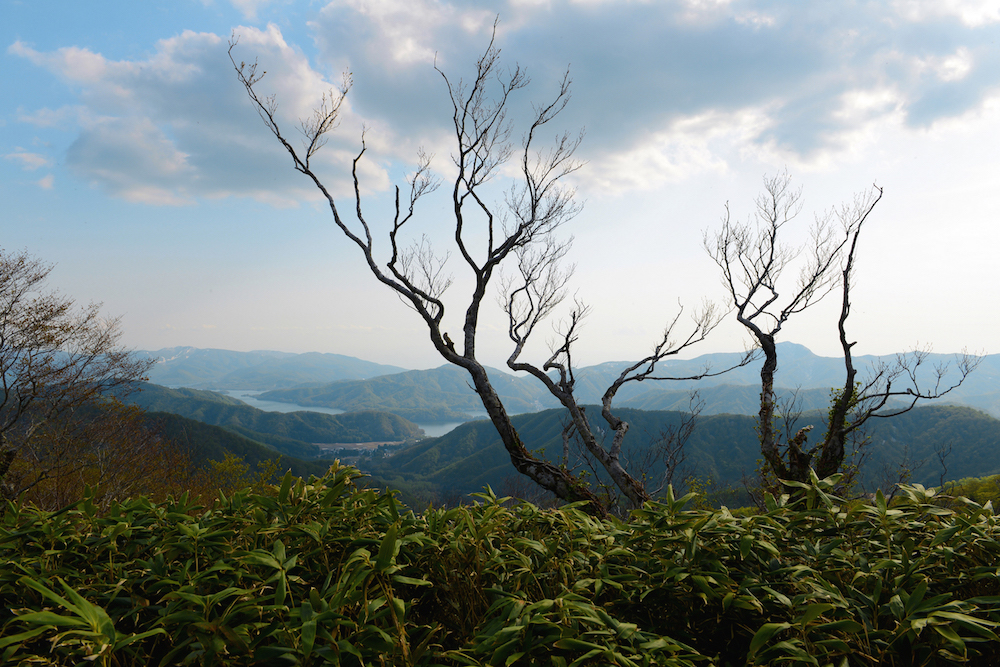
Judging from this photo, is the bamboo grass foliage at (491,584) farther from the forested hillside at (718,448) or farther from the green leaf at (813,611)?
the forested hillside at (718,448)

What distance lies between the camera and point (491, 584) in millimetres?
1367

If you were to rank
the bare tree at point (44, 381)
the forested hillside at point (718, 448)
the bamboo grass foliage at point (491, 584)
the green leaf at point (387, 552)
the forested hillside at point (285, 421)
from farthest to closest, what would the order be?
the forested hillside at point (285, 421) < the forested hillside at point (718, 448) < the bare tree at point (44, 381) < the green leaf at point (387, 552) < the bamboo grass foliage at point (491, 584)

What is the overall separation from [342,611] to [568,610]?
0.52 m

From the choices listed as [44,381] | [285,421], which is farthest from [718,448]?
[285,421]

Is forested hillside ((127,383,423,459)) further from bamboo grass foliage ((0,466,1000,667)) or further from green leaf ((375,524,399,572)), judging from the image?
green leaf ((375,524,399,572))

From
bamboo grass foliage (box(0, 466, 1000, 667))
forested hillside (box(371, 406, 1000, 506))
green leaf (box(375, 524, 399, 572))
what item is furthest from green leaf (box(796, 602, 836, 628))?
forested hillside (box(371, 406, 1000, 506))

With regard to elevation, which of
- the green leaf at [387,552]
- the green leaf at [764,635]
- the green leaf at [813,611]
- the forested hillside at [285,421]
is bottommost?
the forested hillside at [285,421]

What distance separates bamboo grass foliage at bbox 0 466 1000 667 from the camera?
980 millimetres

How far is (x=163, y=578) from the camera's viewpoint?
1.18 m

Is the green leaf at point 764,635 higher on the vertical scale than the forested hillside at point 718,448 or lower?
higher

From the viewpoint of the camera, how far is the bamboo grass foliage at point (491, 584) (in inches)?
38.6

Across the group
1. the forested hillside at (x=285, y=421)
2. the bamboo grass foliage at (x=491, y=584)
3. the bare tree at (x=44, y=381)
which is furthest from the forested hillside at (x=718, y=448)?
the bamboo grass foliage at (x=491, y=584)

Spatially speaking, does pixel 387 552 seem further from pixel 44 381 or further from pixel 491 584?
pixel 44 381

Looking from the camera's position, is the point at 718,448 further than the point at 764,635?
Yes
